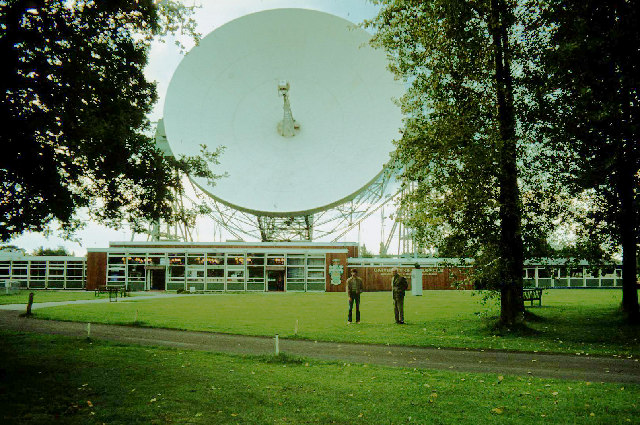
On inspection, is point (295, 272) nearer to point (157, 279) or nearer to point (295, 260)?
point (295, 260)

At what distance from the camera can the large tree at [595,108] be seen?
11.2 metres

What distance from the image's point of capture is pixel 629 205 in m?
15.0

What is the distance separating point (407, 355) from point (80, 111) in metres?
8.54

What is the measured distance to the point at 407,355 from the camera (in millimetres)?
11250

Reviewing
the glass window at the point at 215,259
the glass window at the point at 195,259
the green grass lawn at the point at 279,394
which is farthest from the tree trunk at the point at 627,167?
the glass window at the point at 195,259

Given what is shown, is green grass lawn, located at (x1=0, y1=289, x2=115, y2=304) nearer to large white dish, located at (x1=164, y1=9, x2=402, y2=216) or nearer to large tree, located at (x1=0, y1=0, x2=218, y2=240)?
large white dish, located at (x1=164, y1=9, x2=402, y2=216)

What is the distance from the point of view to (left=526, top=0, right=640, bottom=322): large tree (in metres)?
11.2

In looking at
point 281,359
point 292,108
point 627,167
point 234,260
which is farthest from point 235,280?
point 627,167

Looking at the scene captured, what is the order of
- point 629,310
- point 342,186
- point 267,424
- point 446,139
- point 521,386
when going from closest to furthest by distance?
1. point 267,424
2. point 521,386
3. point 446,139
4. point 629,310
5. point 342,186

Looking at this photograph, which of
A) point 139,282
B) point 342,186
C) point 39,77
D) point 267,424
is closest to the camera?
point 267,424

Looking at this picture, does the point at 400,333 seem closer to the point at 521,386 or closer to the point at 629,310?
the point at 521,386

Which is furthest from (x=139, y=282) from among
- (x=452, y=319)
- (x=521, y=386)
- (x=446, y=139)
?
(x=521, y=386)

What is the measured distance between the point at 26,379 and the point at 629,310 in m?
17.1

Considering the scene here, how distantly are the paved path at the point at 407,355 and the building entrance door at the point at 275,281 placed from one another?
29.3 meters
